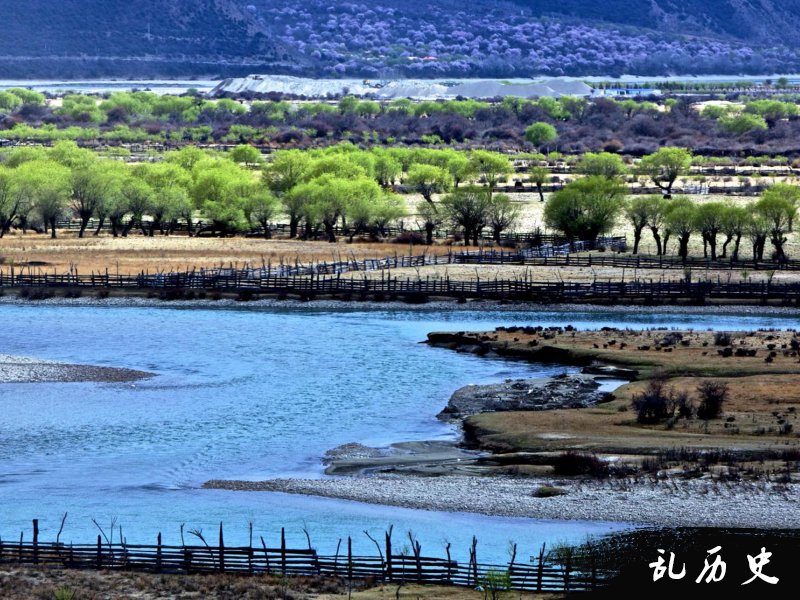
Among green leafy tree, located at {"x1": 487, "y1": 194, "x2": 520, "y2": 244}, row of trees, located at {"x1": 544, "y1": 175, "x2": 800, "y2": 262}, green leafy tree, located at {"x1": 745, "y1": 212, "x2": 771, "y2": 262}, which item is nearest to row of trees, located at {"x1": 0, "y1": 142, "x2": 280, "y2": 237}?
green leafy tree, located at {"x1": 487, "y1": 194, "x2": 520, "y2": 244}

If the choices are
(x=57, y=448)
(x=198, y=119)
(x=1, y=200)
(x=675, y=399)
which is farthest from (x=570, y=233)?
(x=198, y=119)

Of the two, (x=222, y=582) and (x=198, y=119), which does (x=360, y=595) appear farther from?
(x=198, y=119)

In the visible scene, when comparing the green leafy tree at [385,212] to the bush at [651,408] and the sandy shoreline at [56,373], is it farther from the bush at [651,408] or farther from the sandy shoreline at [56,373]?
the bush at [651,408]

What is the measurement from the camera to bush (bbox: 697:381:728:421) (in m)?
45.2

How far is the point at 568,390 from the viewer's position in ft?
163

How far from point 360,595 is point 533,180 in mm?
79855

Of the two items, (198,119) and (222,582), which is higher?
(198,119)

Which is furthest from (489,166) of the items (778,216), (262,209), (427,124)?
(427,124)

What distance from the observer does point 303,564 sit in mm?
32156

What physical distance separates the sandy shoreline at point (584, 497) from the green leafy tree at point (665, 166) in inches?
2635

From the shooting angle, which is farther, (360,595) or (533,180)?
(533,180)

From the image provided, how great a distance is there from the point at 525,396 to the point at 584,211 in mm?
37481

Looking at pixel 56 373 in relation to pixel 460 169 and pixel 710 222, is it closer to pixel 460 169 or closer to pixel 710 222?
pixel 710 222

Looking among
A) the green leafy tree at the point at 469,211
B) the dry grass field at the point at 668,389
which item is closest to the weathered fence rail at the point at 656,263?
the green leafy tree at the point at 469,211
